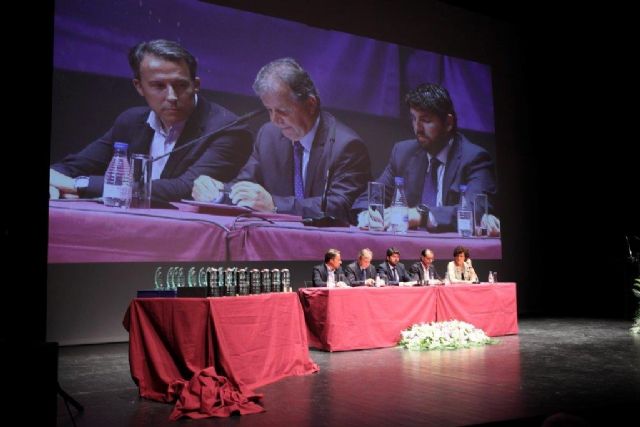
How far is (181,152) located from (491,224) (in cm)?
483

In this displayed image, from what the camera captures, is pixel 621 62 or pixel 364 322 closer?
pixel 364 322

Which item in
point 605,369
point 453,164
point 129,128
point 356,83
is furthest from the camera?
point 453,164

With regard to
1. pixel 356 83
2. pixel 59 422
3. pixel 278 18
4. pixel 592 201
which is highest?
pixel 278 18

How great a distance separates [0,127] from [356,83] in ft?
14.1

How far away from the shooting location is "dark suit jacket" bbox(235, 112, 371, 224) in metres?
7.50

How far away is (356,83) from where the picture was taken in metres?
8.32

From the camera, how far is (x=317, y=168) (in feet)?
25.8

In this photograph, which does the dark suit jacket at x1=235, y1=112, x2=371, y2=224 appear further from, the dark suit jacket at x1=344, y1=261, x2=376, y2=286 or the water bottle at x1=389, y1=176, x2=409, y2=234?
the dark suit jacket at x1=344, y1=261, x2=376, y2=286

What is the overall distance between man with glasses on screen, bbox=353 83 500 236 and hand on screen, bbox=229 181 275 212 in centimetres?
144

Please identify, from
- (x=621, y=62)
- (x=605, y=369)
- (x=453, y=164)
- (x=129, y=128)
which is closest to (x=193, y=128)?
(x=129, y=128)

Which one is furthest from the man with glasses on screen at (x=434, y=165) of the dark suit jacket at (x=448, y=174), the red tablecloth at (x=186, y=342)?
the red tablecloth at (x=186, y=342)

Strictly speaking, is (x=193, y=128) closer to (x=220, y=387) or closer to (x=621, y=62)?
(x=220, y=387)

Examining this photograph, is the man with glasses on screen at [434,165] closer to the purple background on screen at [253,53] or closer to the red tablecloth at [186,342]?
the purple background on screen at [253,53]

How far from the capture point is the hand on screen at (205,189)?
7020 mm
